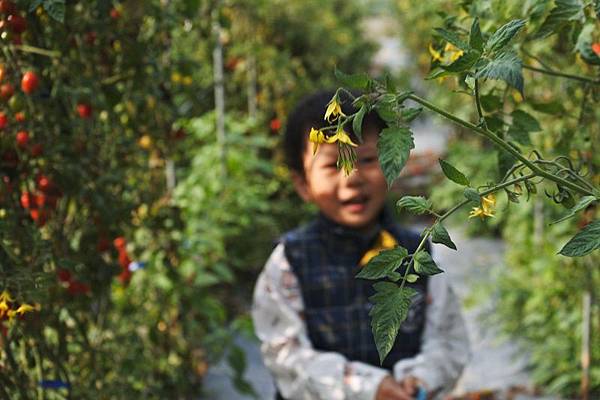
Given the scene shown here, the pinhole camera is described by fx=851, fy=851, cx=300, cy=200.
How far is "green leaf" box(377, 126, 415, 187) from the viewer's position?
0.72m

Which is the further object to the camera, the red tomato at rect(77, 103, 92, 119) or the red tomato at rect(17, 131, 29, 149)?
the red tomato at rect(77, 103, 92, 119)

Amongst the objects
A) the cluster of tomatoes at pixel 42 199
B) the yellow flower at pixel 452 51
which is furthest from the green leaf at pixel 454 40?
the cluster of tomatoes at pixel 42 199

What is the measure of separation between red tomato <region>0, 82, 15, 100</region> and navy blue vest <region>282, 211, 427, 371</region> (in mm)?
715

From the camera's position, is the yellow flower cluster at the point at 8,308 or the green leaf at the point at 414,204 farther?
the yellow flower cluster at the point at 8,308

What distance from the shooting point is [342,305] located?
1.73 metres

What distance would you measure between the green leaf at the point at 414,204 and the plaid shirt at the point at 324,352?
2.88 feet

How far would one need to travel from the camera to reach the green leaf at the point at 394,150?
0.72m

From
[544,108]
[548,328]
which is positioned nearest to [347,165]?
[544,108]

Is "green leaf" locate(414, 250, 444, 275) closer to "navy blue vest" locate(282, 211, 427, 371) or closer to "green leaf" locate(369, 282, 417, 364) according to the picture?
"green leaf" locate(369, 282, 417, 364)

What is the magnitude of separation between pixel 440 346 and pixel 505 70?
109 cm

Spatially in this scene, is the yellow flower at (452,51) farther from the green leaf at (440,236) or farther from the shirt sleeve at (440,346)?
the shirt sleeve at (440,346)

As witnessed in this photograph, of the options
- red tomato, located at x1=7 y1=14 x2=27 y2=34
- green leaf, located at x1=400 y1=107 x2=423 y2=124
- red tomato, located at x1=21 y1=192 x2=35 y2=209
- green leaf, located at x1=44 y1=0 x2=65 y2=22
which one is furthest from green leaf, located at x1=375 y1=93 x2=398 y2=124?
red tomato, located at x1=21 y1=192 x2=35 y2=209

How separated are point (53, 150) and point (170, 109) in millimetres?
601

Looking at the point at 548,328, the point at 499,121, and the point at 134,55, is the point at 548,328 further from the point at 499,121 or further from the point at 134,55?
the point at 499,121
